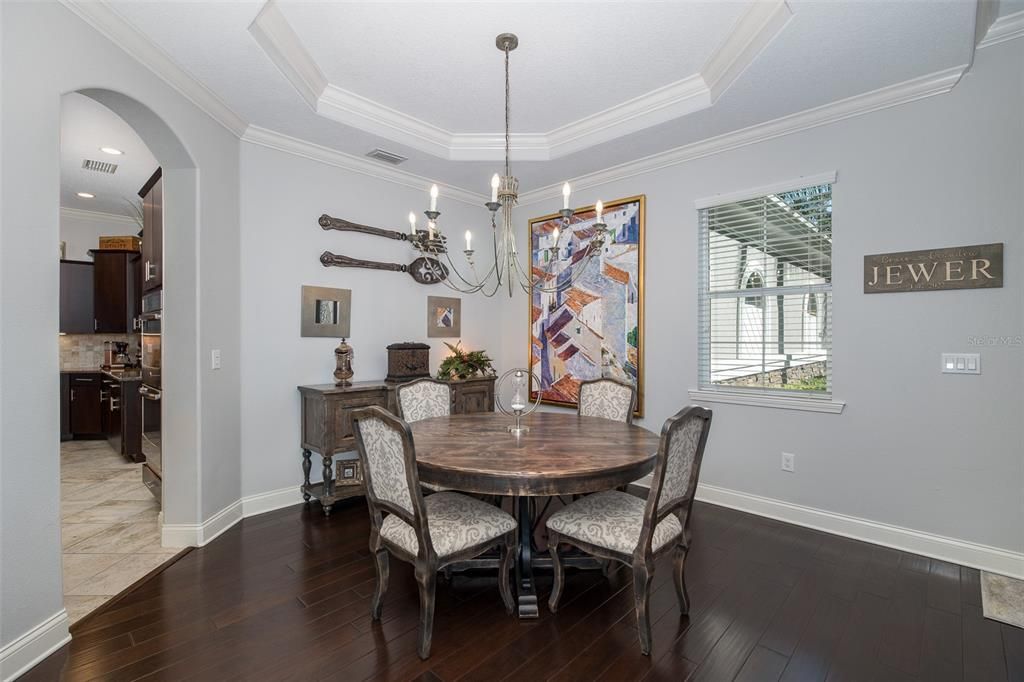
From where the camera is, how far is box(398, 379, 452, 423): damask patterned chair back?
10.3ft

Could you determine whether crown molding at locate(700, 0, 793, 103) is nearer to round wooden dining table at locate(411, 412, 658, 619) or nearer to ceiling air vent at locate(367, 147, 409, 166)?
round wooden dining table at locate(411, 412, 658, 619)

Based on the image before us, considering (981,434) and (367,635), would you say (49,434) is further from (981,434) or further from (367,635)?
(981,434)

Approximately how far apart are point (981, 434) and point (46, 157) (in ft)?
15.9

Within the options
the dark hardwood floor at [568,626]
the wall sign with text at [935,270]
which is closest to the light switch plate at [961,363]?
the wall sign with text at [935,270]

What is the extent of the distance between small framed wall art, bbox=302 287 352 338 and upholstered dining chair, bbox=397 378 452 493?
3.63 ft

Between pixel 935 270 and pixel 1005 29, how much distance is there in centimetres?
129

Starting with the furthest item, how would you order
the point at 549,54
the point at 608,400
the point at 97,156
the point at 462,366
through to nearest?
the point at 462,366, the point at 97,156, the point at 608,400, the point at 549,54

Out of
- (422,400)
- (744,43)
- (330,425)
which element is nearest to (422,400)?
(422,400)

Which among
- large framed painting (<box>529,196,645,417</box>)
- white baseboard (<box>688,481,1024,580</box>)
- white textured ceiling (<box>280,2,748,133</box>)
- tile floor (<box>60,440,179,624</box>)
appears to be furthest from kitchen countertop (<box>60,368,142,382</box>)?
white baseboard (<box>688,481,1024,580</box>)

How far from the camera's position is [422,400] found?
322 centimetres

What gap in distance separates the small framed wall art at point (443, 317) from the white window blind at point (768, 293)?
7.84 feet

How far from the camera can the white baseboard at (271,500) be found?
3.41 meters

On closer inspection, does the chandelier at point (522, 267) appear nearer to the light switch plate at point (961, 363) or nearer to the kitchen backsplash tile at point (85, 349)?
the light switch plate at point (961, 363)

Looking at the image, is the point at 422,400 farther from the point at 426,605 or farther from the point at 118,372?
the point at 118,372
